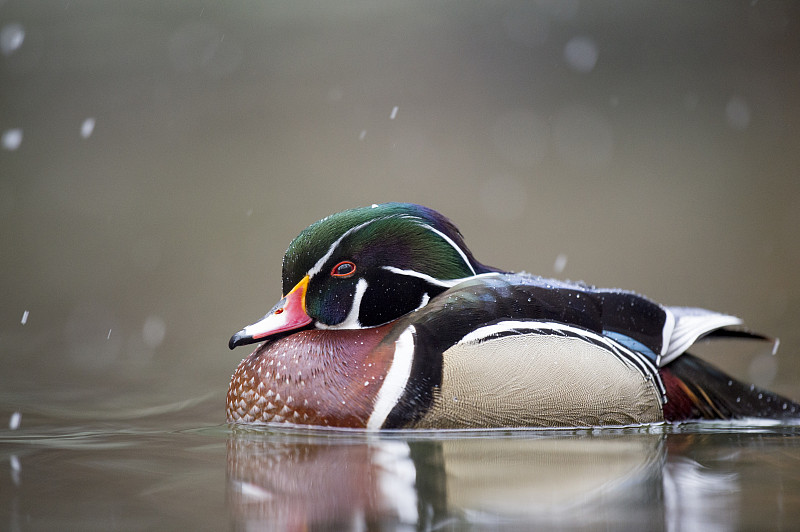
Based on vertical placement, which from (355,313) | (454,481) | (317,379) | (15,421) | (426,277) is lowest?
(454,481)

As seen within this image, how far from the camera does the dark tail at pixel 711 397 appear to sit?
2.82 metres

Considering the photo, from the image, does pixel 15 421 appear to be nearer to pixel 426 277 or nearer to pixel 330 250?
pixel 330 250

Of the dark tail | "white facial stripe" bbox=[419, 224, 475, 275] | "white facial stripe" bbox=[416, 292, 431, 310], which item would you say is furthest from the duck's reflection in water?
"white facial stripe" bbox=[419, 224, 475, 275]

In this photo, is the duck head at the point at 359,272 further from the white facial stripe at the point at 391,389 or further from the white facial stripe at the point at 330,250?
the white facial stripe at the point at 391,389

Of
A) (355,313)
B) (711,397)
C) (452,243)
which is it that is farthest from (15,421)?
(711,397)

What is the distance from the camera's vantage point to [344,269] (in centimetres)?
274

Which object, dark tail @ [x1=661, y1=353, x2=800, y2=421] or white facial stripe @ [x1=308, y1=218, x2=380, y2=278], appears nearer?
white facial stripe @ [x1=308, y1=218, x2=380, y2=278]

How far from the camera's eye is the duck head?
2.73 metres

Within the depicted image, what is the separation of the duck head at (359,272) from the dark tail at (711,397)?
0.80 metres

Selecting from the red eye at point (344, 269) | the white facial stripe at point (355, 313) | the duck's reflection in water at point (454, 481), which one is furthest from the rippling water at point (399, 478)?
the red eye at point (344, 269)

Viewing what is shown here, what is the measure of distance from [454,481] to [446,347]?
66 cm

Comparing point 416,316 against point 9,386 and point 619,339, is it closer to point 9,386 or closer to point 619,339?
point 619,339

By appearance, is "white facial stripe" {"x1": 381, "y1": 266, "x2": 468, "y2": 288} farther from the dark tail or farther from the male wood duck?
the dark tail

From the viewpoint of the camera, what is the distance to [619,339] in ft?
8.95
